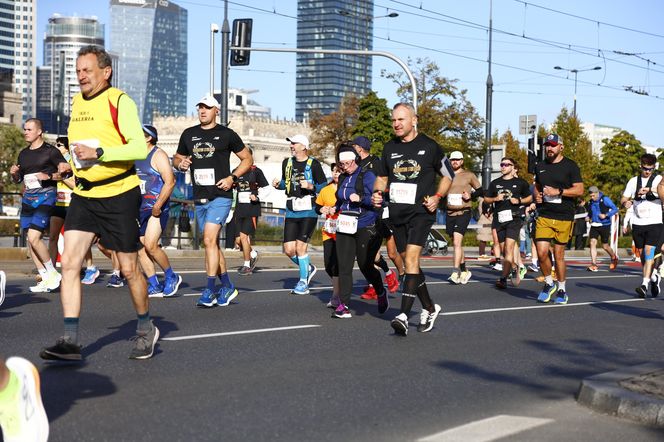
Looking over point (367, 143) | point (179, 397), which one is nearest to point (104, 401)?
point (179, 397)

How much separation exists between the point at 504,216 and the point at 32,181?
7.60m

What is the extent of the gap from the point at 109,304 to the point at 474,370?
4976mm

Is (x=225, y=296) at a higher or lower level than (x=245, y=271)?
higher

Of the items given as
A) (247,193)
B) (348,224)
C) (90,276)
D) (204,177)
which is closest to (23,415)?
(348,224)

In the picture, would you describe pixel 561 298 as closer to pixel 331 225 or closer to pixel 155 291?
pixel 331 225

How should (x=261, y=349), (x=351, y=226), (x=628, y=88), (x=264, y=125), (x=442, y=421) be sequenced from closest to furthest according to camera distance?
(x=442, y=421) → (x=261, y=349) → (x=351, y=226) → (x=628, y=88) → (x=264, y=125)

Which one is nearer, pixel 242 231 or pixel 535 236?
pixel 535 236

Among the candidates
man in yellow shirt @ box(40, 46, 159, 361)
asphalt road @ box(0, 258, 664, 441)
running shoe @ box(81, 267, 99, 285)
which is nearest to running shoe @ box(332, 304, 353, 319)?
asphalt road @ box(0, 258, 664, 441)

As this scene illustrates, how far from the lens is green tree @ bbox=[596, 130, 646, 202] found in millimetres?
76750

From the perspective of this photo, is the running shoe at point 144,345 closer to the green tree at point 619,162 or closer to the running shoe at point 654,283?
the running shoe at point 654,283

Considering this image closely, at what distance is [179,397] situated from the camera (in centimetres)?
620

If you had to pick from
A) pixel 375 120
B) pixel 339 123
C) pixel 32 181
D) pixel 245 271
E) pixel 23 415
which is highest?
pixel 339 123

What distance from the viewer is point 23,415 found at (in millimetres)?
4734

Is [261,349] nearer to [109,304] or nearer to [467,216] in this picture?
[109,304]
